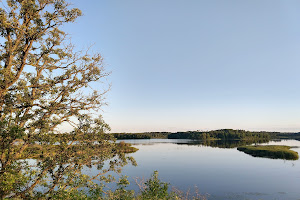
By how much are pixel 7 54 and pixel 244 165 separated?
54.3m

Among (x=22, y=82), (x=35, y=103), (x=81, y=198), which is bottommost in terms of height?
(x=81, y=198)

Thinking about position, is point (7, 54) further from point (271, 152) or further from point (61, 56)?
point (271, 152)

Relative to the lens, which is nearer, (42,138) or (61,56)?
(42,138)

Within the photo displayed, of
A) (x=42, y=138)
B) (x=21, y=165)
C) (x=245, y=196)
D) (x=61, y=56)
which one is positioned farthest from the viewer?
(x=245, y=196)

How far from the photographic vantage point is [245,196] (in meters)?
27.6

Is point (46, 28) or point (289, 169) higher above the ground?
point (46, 28)

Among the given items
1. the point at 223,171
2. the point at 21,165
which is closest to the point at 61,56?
the point at 21,165

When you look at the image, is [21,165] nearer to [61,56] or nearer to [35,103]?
[35,103]

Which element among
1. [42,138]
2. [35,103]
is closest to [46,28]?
[35,103]

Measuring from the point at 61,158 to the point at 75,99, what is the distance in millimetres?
2901

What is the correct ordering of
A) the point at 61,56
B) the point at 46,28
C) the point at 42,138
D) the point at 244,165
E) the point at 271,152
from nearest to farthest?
Result: the point at 42,138 → the point at 46,28 → the point at 61,56 → the point at 244,165 → the point at 271,152

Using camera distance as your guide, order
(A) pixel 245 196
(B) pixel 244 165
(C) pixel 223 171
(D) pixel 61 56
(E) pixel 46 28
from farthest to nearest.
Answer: (B) pixel 244 165, (C) pixel 223 171, (A) pixel 245 196, (D) pixel 61 56, (E) pixel 46 28

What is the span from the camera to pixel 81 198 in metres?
10.6

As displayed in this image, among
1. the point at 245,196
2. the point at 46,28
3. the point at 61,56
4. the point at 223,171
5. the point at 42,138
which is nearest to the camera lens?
the point at 42,138
